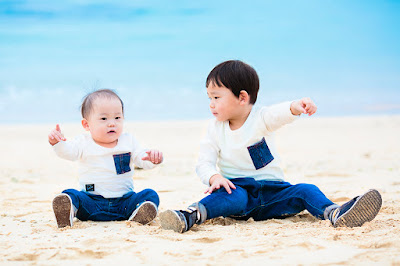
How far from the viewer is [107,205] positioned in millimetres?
3477

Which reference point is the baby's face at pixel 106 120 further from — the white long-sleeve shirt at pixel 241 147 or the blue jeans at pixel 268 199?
the blue jeans at pixel 268 199

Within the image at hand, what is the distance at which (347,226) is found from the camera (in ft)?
9.33

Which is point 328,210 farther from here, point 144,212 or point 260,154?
point 144,212

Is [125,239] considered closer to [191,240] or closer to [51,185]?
[191,240]

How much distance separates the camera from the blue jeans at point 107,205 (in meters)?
3.41

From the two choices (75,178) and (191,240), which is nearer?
(191,240)

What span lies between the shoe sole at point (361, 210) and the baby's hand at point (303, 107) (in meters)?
0.65

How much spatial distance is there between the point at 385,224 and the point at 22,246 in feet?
7.35

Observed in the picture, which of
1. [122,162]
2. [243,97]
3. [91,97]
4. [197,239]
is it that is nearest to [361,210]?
[197,239]

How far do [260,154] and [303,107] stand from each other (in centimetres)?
51

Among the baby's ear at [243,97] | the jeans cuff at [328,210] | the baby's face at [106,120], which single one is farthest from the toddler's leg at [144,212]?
the jeans cuff at [328,210]

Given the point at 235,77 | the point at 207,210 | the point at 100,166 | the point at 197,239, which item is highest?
the point at 235,77

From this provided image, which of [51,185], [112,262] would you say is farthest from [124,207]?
[51,185]

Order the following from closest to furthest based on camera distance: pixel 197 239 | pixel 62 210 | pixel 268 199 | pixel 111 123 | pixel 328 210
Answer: pixel 197 239, pixel 328 210, pixel 62 210, pixel 268 199, pixel 111 123
